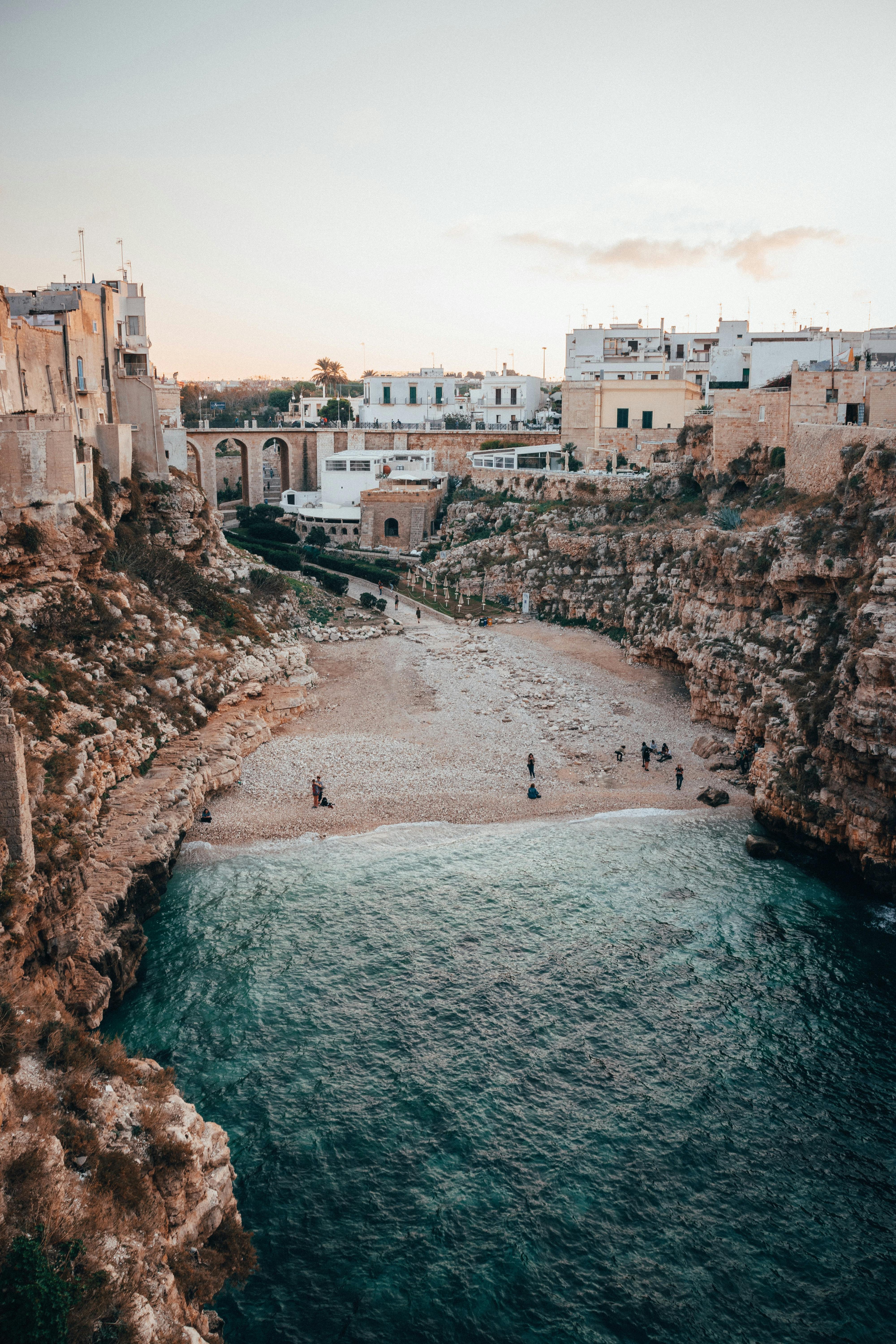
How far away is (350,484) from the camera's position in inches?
2418

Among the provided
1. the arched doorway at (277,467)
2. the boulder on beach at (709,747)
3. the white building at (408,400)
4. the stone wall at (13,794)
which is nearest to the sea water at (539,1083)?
the stone wall at (13,794)

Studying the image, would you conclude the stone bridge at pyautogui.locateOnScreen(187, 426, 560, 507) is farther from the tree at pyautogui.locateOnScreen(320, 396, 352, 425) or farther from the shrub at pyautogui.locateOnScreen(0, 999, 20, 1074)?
the shrub at pyautogui.locateOnScreen(0, 999, 20, 1074)

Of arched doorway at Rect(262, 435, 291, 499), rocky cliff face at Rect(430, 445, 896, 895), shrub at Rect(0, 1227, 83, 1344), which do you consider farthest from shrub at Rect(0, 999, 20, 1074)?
arched doorway at Rect(262, 435, 291, 499)

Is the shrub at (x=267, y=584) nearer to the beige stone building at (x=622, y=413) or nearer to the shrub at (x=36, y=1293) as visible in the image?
the beige stone building at (x=622, y=413)

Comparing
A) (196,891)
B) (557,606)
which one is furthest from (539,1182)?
(557,606)

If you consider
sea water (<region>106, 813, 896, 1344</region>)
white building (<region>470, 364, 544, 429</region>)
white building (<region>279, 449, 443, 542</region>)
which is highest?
white building (<region>470, 364, 544, 429</region>)

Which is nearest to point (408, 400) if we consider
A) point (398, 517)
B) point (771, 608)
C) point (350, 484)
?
point (350, 484)

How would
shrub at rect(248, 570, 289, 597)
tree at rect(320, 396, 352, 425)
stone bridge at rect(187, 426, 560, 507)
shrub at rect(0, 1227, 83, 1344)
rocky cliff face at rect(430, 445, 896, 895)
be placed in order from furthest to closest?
tree at rect(320, 396, 352, 425)
stone bridge at rect(187, 426, 560, 507)
shrub at rect(248, 570, 289, 597)
rocky cliff face at rect(430, 445, 896, 895)
shrub at rect(0, 1227, 83, 1344)

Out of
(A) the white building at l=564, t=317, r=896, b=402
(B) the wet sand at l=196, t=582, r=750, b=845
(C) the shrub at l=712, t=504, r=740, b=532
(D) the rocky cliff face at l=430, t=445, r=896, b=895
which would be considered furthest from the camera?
(A) the white building at l=564, t=317, r=896, b=402

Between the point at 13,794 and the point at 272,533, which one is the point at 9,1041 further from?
the point at 272,533

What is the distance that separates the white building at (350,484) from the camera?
59.1 metres

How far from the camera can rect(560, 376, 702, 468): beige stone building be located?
54438 millimetres

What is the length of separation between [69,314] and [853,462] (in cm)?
2520

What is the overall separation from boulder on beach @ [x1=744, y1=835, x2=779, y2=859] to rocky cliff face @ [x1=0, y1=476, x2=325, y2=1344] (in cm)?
1309
